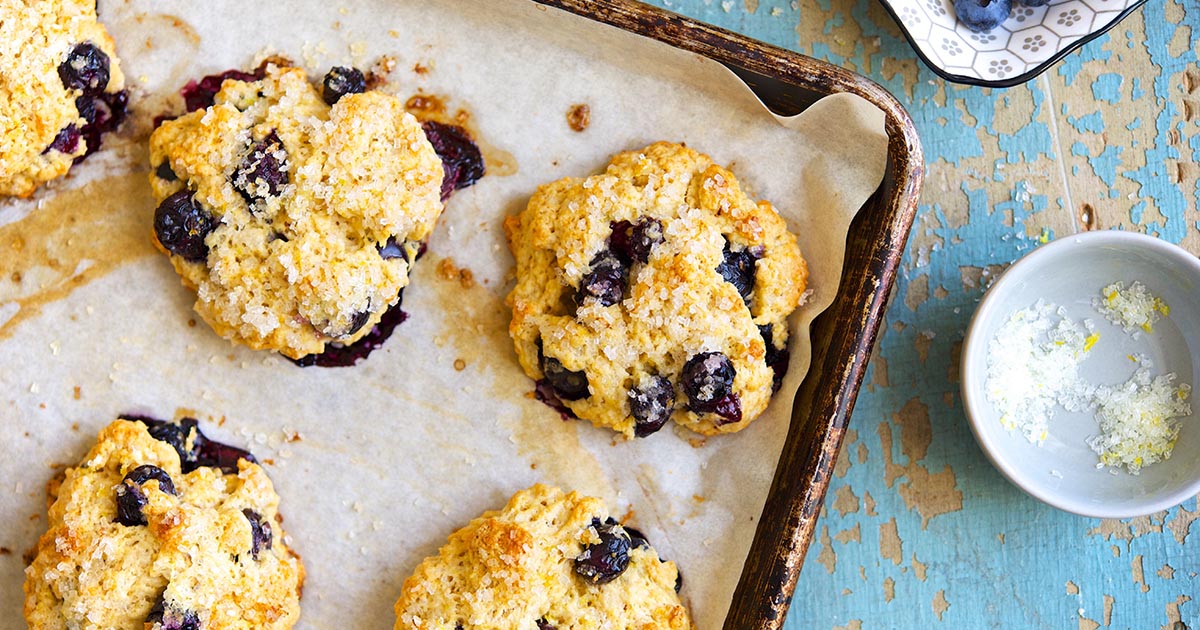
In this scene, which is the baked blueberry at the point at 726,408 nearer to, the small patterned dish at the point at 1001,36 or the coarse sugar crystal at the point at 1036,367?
the coarse sugar crystal at the point at 1036,367

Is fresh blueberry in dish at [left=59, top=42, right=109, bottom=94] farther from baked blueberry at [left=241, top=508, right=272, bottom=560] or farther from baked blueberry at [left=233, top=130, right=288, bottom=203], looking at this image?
baked blueberry at [left=241, top=508, right=272, bottom=560]

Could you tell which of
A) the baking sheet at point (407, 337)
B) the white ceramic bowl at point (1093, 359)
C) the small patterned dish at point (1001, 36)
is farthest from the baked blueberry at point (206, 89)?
the white ceramic bowl at point (1093, 359)

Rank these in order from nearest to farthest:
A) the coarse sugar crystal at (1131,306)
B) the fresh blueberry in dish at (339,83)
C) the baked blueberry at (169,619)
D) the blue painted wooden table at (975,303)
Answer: the baked blueberry at (169,619)
the fresh blueberry in dish at (339,83)
the coarse sugar crystal at (1131,306)
the blue painted wooden table at (975,303)

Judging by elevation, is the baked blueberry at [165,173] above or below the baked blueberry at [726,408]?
above

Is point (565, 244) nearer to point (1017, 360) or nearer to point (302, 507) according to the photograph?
point (302, 507)

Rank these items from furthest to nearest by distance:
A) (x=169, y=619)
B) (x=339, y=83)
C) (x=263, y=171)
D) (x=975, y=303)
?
(x=975, y=303) < (x=339, y=83) < (x=263, y=171) < (x=169, y=619)

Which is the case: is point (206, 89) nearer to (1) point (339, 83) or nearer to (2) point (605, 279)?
(1) point (339, 83)

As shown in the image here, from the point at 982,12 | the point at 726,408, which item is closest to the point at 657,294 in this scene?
the point at 726,408
